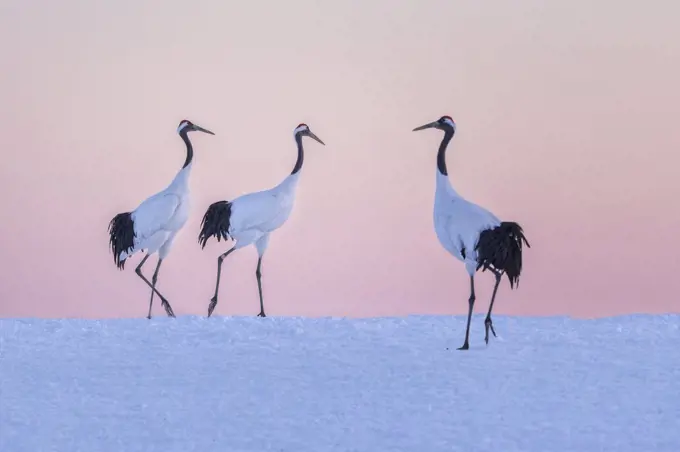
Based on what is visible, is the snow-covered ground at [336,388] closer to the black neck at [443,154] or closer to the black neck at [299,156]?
the black neck at [443,154]

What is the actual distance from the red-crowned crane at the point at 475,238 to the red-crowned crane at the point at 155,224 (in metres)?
4.20

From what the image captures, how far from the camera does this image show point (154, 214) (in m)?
15.6

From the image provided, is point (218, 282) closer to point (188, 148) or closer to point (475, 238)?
point (188, 148)

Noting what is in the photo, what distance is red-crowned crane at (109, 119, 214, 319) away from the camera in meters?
15.6

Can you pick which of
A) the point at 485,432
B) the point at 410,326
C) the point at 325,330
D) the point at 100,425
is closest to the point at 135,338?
the point at 325,330

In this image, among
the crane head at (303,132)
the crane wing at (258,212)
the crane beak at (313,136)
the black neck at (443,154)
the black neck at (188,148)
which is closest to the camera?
the black neck at (443,154)

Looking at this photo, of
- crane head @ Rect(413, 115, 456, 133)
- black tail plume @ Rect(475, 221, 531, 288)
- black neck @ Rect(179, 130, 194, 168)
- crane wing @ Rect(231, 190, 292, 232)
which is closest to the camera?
black tail plume @ Rect(475, 221, 531, 288)

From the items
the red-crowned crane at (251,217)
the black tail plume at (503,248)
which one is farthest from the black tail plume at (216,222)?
the black tail plume at (503,248)

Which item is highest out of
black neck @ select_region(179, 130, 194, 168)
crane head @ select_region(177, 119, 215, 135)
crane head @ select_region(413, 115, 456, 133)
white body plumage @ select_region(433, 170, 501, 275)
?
crane head @ select_region(413, 115, 456, 133)

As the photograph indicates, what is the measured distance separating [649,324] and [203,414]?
7.84 metres

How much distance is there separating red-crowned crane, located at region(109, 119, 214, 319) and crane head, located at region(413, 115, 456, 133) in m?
3.63

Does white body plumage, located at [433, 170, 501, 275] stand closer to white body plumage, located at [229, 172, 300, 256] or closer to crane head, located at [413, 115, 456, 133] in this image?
crane head, located at [413, 115, 456, 133]

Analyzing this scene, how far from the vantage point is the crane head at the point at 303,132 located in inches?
653

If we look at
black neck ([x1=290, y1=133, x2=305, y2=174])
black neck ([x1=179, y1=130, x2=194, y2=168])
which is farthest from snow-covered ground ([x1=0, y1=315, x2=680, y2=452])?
black neck ([x1=179, y1=130, x2=194, y2=168])
